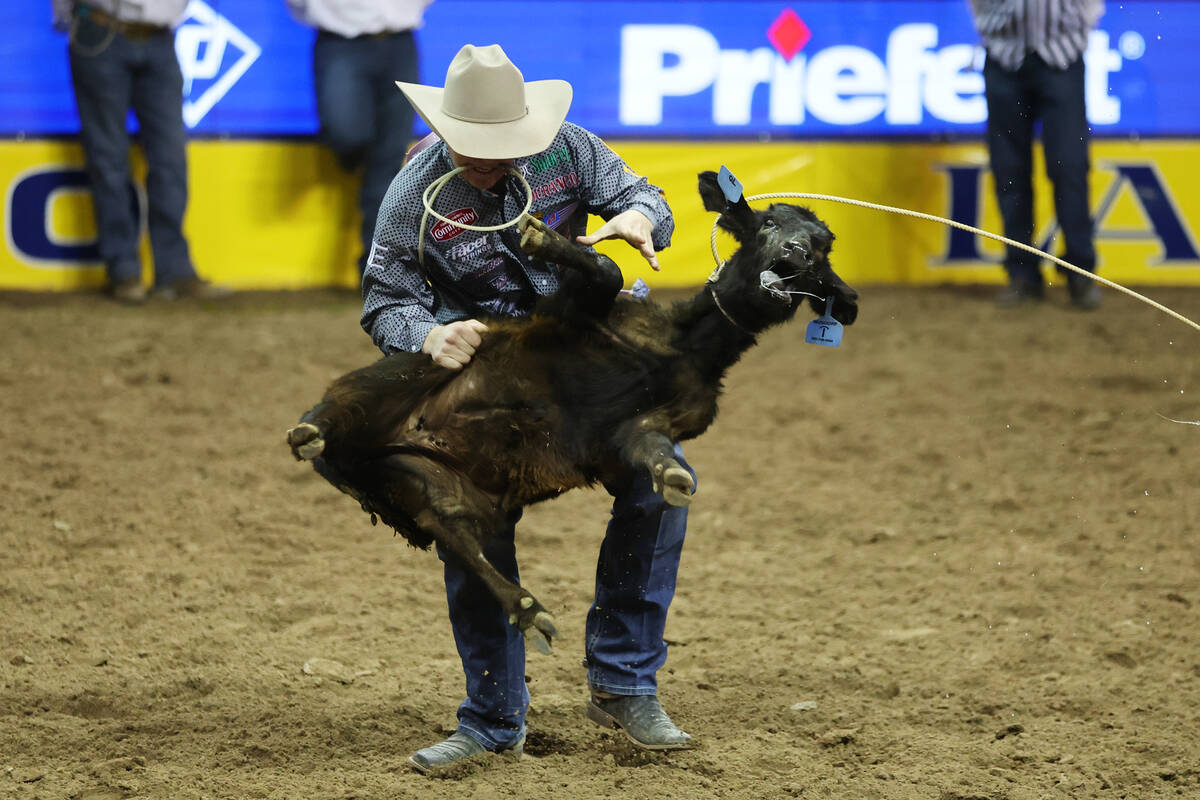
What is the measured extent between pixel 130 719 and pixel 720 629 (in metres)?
1.77

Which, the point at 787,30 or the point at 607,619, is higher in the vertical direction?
the point at 787,30

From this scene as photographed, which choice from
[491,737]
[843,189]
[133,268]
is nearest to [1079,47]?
[843,189]

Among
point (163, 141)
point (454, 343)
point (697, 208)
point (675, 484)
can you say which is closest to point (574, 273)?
point (454, 343)

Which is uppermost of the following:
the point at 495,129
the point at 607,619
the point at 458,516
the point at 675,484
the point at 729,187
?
the point at 495,129

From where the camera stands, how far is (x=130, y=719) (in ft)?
11.6

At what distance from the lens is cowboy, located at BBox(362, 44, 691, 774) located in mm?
2941

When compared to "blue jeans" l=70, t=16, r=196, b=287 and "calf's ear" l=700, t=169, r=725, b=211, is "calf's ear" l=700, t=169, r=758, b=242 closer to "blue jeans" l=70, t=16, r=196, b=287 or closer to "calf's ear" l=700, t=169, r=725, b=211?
"calf's ear" l=700, t=169, r=725, b=211

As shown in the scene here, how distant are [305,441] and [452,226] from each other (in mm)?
618

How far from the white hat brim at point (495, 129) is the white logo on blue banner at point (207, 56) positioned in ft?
17.7

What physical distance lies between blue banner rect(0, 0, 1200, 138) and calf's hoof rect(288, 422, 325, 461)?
228 inches

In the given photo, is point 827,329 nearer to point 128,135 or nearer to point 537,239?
point 537,239

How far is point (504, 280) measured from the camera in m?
3.16

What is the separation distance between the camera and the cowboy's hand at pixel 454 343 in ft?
9.53

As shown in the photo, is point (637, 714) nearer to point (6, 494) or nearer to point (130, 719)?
point (130, 719)
